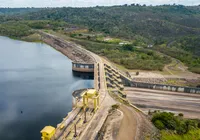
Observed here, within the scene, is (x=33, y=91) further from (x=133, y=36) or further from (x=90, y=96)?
(x=133, y=36)

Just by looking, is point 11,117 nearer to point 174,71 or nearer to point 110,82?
point 110,82

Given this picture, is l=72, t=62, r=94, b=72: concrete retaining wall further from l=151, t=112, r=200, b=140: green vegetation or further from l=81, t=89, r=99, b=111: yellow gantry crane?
l=151, t=112, r=200, b=140: green vegetation

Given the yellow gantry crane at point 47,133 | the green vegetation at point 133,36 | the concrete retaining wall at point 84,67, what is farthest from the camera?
the green vegetation at point 133,36

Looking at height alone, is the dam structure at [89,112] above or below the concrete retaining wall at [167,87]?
above

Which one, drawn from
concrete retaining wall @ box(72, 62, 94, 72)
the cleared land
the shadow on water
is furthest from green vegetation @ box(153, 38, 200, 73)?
concrete retaining wall @ box(72, 62, 94, 72)

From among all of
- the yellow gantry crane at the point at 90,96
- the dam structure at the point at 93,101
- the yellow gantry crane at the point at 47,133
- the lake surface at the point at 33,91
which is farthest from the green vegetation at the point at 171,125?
the lake surface at the point at 33,91

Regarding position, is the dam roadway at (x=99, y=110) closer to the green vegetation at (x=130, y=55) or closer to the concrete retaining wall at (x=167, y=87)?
the concrete retaining wall at (x=167, y=87)
